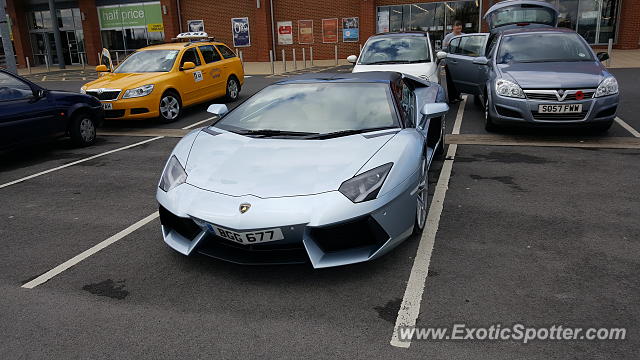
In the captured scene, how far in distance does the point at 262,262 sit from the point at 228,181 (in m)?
0.65

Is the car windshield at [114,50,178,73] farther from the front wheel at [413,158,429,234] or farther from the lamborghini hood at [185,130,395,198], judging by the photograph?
the front wheel at [413,158,429,234]

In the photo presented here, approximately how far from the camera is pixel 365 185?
135 inches

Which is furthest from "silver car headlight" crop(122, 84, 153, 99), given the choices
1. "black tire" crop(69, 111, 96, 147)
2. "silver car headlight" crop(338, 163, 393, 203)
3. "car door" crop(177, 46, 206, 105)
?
"silver car headlight" crop(338, 163, 393, 203)

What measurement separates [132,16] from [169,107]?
81.5ft

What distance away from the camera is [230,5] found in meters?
30.0

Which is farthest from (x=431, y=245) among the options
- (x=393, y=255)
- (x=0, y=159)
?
(x=0, y=159)

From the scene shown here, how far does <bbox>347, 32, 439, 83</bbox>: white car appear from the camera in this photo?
9.74 metres

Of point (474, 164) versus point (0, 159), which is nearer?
point (474, 164)

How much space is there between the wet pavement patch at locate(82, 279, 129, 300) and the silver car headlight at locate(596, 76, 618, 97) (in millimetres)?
6521

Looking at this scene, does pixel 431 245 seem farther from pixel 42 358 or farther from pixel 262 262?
pixel 42 358

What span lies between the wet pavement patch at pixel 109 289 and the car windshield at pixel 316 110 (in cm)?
162

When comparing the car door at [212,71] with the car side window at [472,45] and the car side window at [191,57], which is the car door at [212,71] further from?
the car side window at [472,45]

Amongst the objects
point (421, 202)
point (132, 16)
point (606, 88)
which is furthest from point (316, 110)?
point (132, 16)

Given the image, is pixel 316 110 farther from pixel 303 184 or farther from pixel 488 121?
pixel 488 121
